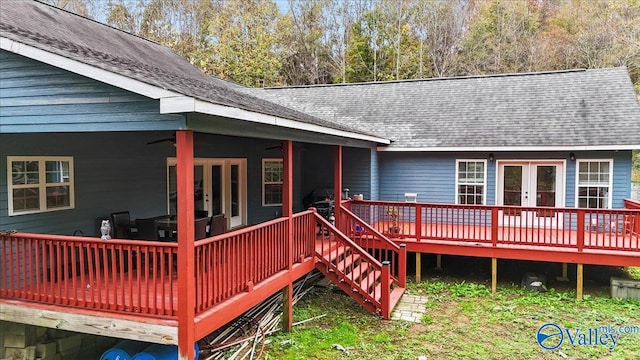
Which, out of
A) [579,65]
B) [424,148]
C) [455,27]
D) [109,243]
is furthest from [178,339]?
[455,27]

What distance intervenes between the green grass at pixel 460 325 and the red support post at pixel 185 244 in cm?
199

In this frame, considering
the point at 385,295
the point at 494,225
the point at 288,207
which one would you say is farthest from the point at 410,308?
the point at 288,207

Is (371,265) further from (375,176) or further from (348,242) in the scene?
(375,176)

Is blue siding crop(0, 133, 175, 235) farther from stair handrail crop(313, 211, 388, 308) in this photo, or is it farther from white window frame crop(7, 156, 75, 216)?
stair handrail crop(313, 211, 388, 308)

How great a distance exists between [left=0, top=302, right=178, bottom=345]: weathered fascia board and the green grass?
2.04 metres

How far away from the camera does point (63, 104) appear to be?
492 cm

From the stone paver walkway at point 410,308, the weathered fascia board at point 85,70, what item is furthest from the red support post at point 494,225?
the weathered fascia board at point 85,70

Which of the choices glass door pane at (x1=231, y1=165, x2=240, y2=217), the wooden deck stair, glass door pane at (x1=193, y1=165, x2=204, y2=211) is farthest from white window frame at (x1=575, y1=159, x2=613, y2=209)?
glass door pane at (x1=193, y1=165, x2=204, y2=211)

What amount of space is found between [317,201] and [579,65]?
77.6 feet

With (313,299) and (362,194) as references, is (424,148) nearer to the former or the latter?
(362,194)

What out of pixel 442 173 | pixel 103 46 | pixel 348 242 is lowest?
pixel 348 242

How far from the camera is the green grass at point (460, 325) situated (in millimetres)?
6352

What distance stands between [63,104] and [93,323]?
2387mm

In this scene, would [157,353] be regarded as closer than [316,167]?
Yes
